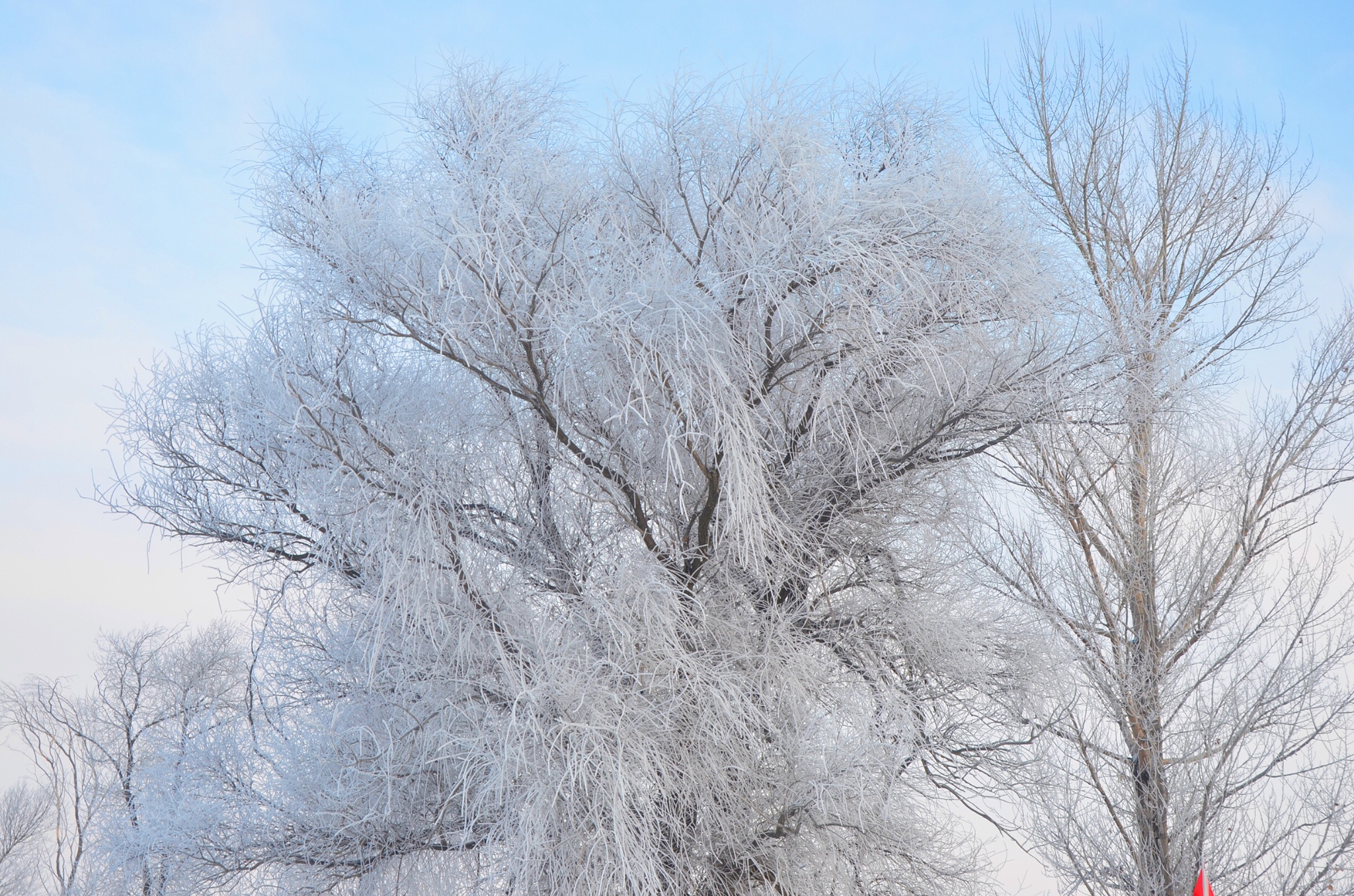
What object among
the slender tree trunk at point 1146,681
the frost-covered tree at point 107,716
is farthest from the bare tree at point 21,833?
the slender tree trunk at point 1146,681

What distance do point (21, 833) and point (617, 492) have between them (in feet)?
41.4

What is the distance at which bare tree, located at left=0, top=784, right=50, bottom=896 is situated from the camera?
13.2 m

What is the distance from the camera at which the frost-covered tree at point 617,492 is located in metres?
4.46

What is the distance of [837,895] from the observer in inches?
205

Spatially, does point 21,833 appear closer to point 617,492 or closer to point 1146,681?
point 617,492

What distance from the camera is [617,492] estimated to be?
207 inches

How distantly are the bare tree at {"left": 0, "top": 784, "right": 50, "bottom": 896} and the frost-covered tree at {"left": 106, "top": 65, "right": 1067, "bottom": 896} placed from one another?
1005 centimetres

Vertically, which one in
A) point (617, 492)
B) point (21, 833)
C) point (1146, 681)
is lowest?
point (21, 833)

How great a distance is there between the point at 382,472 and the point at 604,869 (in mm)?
2078

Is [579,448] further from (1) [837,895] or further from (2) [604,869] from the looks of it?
(1) [837,895]

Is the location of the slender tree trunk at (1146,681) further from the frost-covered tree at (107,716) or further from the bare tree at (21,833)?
the bare tree at (21,833)

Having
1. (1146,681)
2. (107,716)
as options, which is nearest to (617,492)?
A: (1146,681)

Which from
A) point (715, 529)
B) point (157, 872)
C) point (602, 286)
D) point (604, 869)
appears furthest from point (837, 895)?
point (157, 872)

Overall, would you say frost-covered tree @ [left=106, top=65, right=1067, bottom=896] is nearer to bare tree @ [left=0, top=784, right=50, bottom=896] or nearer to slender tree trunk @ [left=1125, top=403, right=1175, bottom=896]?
slender tree trunk @ [left=1125, top=403, right=1175, bottom=896]
